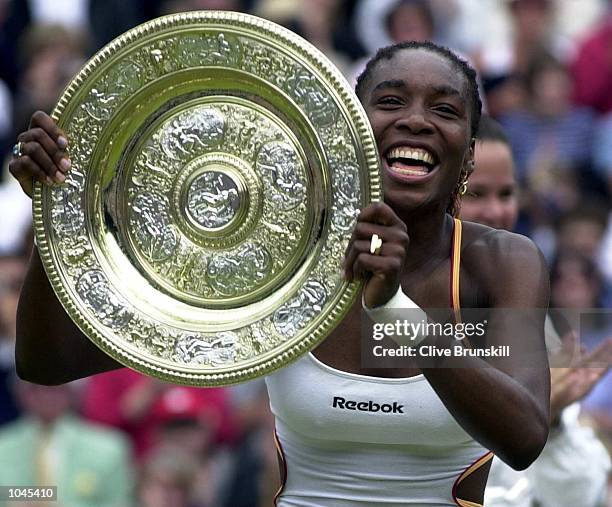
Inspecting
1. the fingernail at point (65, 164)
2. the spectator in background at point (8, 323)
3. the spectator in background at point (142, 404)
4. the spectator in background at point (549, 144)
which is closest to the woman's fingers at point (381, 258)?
the fingernail at point (65, 164)

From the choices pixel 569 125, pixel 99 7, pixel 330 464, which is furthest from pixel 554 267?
pixel 330 464

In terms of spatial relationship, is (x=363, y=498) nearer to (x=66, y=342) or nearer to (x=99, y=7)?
(x=66, y=342)

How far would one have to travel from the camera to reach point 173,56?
3.08 m

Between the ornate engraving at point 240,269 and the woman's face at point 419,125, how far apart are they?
287 millimetres

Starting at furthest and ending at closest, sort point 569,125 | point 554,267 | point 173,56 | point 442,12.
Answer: point 442,12
point 569,125
point 554,267
point 173,56

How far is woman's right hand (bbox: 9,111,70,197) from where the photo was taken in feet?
10.0

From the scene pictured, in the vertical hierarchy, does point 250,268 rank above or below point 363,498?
above

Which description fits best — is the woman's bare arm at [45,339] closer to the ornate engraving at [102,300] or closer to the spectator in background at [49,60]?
the ornate engraving at [102,300]

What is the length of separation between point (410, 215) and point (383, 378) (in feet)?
1.10

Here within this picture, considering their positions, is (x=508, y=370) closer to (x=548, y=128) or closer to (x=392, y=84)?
(x=392, y=84)

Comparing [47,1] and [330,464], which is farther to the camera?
[47,1]

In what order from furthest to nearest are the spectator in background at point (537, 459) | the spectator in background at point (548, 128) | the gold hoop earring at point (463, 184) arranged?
the spectator in background at point (548, 128)
the spectator in background at point (537, 459)
the gold hoop earring at point (463, 184)

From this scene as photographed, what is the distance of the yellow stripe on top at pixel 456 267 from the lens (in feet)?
10.5

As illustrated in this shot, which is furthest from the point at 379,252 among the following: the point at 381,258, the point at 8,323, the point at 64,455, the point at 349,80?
the point at 349,80
